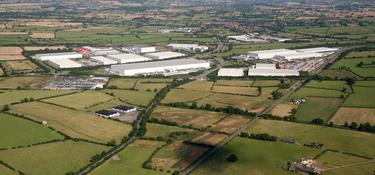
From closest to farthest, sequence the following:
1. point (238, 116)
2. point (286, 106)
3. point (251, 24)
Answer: point (238, 116)
point (286, 106)
point (251, 24)

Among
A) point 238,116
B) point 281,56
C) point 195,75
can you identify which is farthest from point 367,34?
point 238,116

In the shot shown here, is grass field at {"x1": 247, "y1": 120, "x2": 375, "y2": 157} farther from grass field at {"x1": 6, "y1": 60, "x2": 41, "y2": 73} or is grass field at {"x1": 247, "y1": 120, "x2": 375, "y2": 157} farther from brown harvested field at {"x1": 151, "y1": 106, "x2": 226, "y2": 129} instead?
grass field at {"x1": 6, "y1": 60, "x2": 41, "y2": 73}

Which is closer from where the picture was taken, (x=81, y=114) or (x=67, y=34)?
(x=81, y=114)

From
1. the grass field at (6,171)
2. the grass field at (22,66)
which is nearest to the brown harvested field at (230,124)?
the grass field at (6,171)

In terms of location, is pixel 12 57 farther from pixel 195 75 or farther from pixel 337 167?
pixel 337 167

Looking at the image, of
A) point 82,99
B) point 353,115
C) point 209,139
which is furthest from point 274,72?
point 209,139

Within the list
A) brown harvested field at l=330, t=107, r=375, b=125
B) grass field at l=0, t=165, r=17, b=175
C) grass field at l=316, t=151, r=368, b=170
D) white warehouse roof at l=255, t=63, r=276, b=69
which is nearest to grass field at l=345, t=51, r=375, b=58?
white warehouse roof at l=255, t=63, r=276, b=69
